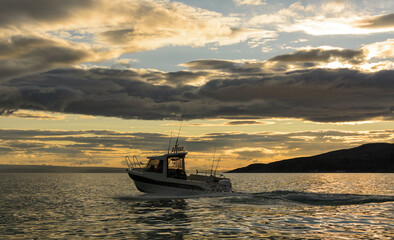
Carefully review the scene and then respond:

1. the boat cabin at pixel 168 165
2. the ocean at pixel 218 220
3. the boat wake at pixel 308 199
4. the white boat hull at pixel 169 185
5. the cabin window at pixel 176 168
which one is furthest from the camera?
the cabin window at pixel 176 168

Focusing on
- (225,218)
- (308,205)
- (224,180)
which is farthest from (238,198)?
(225,218)

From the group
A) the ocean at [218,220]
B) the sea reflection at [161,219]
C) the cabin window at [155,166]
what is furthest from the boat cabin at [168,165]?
the sea reflection at [161,219]

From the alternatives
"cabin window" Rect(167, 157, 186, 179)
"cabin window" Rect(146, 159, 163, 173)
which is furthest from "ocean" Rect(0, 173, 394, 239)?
"cabin window" Rect(146, 159, 163, 173)

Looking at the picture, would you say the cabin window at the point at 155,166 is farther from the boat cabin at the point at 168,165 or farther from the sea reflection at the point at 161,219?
the sea reflection at the point at 161,219

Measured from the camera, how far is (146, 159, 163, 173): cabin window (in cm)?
3900

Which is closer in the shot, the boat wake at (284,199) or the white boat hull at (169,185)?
the boat wake at (284,199)

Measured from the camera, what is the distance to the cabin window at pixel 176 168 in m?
39.1

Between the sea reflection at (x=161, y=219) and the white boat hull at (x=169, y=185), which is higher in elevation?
the white boat hull at (x=169, y=185)

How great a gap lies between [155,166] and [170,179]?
215cm

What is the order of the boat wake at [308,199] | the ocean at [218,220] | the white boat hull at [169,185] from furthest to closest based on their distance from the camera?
1. the white boat hull at [169,185]
2. the boat wake at [308,199]
3. the ocean at [218,220]

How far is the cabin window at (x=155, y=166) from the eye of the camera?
1535 inches

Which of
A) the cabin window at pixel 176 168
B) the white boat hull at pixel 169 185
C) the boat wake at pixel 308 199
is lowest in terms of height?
the boat wake at pixel 308 199

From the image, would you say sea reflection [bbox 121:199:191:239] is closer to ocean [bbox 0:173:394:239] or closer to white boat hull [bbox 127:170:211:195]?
ocean [bbox 0:173:394:239]

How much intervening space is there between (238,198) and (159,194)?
26.4 ft
